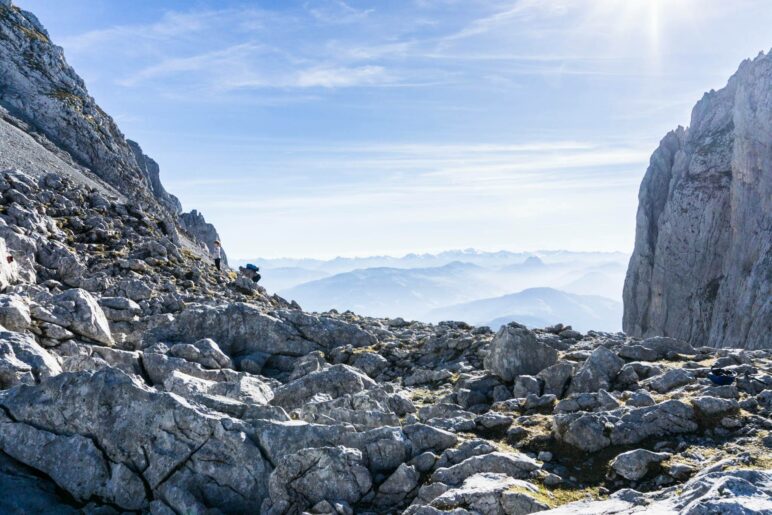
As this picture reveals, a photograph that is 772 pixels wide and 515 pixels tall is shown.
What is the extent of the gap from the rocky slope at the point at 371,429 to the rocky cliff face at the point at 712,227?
90210 millimetres

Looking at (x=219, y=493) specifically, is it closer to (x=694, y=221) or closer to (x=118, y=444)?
(x=118, y=444)

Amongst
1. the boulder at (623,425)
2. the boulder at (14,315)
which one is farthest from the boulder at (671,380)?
the boulder at (14,315)

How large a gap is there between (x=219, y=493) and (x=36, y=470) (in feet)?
19.3

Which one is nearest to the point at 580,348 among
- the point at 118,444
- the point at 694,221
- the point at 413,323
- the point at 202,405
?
the point at 413,323

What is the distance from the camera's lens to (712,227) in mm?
131125

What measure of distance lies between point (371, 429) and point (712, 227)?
13493 centimetres

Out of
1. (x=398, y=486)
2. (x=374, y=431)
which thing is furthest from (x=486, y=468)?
(x=374, y=431)

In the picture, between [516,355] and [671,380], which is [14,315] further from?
[671,380]

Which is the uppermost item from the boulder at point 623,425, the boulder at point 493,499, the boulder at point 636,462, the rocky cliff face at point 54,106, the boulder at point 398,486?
the rocky cliff face at point 54,106

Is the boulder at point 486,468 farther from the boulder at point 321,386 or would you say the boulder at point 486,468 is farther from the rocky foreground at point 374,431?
the boulder at point 321,386

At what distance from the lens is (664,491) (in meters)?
14.3

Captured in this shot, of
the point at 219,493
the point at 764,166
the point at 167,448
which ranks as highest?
the point at 764,166

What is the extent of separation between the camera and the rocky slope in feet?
53.4

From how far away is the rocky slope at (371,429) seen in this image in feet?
53.4
